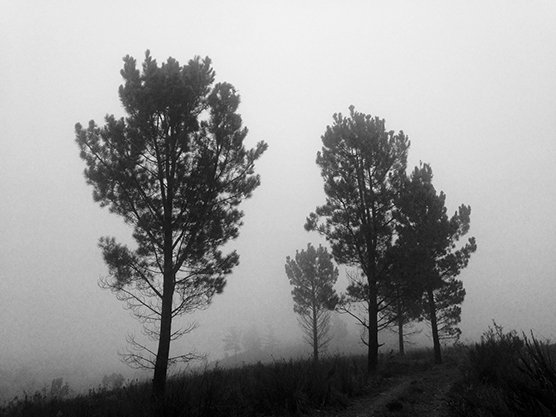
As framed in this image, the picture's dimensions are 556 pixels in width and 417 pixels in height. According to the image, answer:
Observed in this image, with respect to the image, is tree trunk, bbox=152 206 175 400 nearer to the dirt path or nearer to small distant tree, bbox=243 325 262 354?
the dirt path

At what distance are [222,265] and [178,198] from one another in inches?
105

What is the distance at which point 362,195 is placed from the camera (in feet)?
46.2

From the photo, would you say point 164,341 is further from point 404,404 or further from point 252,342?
point 252,342

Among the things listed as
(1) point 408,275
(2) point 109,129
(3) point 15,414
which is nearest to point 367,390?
(1) point 408,275

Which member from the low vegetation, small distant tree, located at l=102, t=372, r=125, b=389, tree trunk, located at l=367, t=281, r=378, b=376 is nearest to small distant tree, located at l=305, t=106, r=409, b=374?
tree trunk, located at l=367, t=281, r=378, b=376

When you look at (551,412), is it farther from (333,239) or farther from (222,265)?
(333,239)

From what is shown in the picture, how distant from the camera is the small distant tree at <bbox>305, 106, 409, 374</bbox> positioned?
1346cm

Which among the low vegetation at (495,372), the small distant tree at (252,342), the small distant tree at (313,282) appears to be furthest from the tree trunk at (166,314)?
the small distant tree at (252,342)

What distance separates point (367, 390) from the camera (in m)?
8.76

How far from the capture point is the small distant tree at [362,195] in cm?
1346

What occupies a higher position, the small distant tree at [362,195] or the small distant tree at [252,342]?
the small distant tree at [362,195]

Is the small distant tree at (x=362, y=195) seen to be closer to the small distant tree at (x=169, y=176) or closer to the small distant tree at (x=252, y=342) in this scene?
the small distant tree at (x=169, y=176)

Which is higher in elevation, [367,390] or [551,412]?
[551,412]

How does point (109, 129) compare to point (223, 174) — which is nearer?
point (109, 129)
